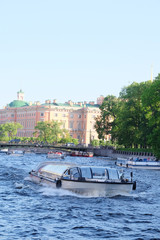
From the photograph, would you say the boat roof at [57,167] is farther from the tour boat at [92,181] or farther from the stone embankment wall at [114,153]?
the stone embankment wall at [114,153]

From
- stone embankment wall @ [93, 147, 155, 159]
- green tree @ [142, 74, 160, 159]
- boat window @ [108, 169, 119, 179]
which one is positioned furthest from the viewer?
stone embankment wall @ [93, 147, 155, 159]

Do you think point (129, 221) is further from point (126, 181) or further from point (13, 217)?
point (126, 181)

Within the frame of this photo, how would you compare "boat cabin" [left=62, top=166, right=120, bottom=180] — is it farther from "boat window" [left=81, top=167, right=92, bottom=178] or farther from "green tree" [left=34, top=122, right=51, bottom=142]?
"green tree" [left=34, top=122, right=51, bottom=142]

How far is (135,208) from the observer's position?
29.3m

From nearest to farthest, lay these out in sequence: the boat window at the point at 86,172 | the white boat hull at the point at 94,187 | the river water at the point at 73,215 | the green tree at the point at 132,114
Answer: the river water at the point at 73,215
the white boat hull at the point at 94,187
the boat window at the point at 86,172
the green tree at the point at 132,114

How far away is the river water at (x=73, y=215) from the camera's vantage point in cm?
2214

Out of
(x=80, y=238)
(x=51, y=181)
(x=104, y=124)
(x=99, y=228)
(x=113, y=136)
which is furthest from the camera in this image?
(x=104, y=124)

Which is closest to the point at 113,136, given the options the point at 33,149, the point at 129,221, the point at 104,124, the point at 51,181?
the point at 104,124

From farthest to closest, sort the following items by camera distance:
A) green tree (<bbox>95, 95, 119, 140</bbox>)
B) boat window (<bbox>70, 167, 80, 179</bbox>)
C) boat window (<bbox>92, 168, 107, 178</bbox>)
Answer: green tree (<bbox>95, 95, 119, 140</bbox>) → boat window (<bbox>92, 168, 107, 178</bbox>) → boat window (<bbox>70, 167, 80, 179</bbox>)

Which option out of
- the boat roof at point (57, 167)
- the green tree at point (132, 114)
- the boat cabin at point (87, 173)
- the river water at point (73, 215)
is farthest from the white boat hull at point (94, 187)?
the green tree at point (132, 114)

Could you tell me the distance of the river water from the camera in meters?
22.1

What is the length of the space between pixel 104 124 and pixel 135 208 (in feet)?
374

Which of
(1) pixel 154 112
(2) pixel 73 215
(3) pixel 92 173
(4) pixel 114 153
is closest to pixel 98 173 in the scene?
(3) pixel 92 173

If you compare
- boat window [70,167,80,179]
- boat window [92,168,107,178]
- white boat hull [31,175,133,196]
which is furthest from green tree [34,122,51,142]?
white boat hull [31,175,133,196]
